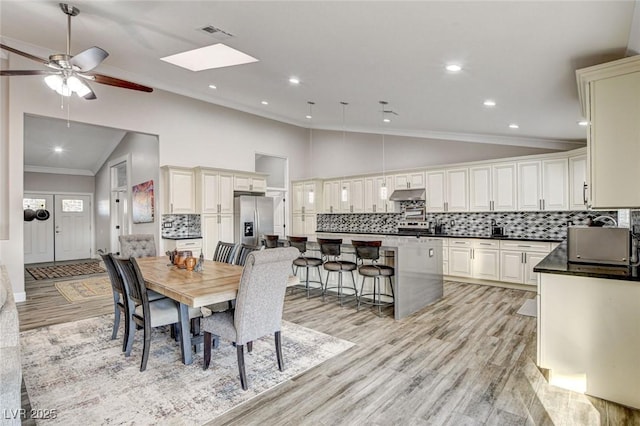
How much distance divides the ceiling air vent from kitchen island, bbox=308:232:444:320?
2889 millimetres

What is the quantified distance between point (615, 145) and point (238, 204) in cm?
592

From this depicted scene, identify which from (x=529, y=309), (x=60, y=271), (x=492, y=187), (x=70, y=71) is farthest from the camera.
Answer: (x=60, y=271)

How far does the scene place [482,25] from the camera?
2535 mm

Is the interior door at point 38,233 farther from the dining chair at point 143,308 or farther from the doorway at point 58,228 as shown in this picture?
the dining chair at point 143,308

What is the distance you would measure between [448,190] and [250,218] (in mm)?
4026

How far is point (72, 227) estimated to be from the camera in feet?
33.0

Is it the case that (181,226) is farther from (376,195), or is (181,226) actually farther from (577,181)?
(577,181)

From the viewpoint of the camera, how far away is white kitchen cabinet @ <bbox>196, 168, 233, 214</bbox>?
21.0 feet

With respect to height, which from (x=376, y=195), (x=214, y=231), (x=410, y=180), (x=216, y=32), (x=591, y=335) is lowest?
(x=591, y=335)

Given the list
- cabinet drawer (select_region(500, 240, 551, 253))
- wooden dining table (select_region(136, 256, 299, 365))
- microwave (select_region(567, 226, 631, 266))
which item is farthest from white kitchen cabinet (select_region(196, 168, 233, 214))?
microwave (select_region(567, 226, 631, 266))

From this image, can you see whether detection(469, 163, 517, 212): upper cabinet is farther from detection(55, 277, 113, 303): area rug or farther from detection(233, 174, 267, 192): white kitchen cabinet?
detection(55, 277, 113, 303): area rug

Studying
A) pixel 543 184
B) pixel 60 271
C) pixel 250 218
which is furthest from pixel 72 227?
pixel 543 184

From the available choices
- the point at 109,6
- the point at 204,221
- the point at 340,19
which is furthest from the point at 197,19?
the point at 204,221

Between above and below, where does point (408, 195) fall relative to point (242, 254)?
above
